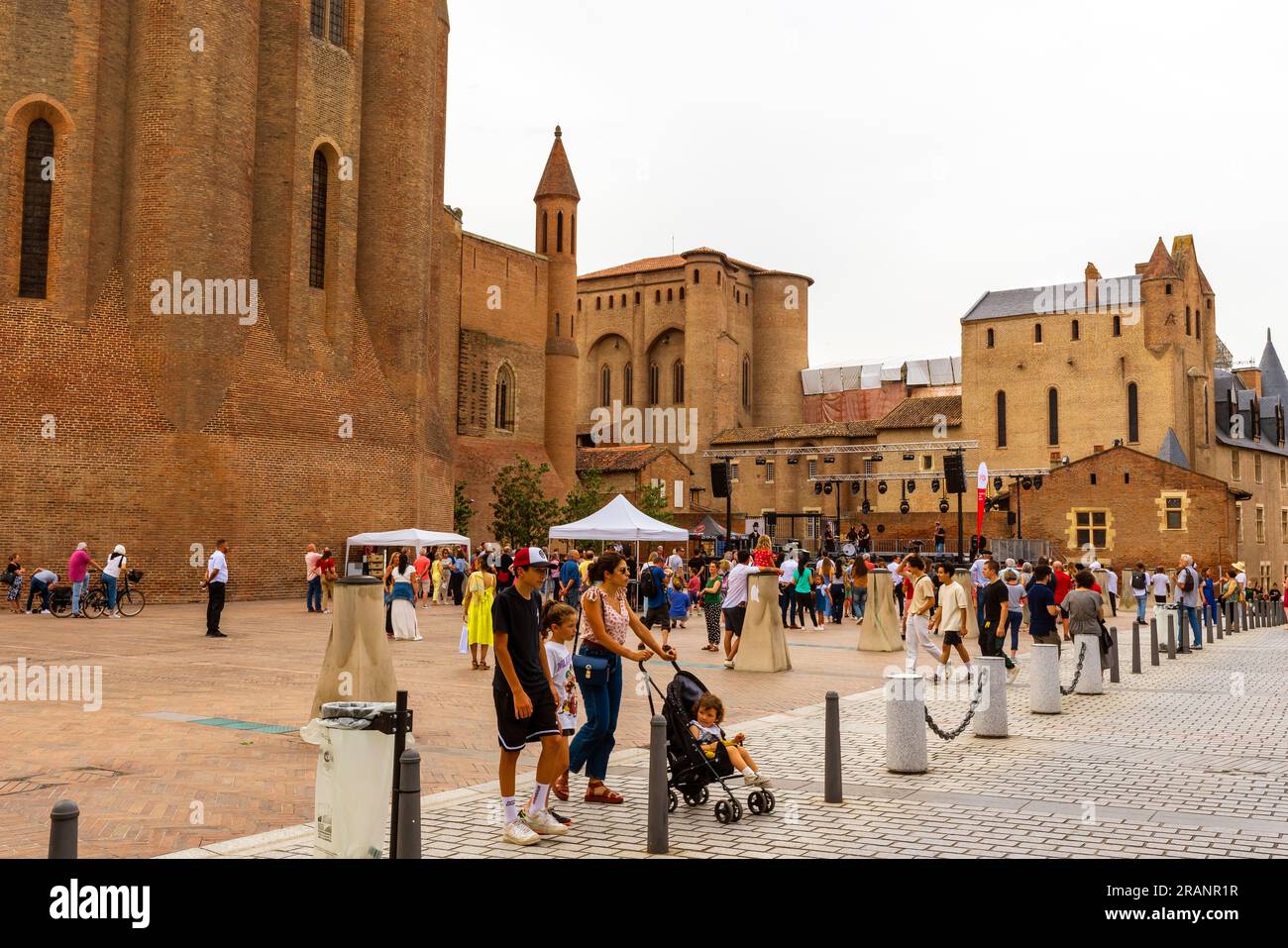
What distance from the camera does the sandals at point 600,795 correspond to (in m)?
7.11

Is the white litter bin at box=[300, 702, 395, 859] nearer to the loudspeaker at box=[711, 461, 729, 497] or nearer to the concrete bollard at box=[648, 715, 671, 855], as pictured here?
the concrete bollard at box=[648, 715, 671, 855]

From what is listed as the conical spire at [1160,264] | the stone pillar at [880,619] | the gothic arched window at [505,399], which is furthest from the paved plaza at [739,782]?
the conical spire at [1160,264]

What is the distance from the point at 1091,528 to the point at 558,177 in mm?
30864

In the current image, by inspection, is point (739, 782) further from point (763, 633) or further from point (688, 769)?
point (763, 633)

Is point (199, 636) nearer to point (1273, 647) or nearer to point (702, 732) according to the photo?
point (702, 732)

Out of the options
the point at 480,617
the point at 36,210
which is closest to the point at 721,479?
the point at 480,617

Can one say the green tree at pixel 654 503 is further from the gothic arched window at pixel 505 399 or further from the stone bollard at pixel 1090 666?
the stone bollard at pixel 1090 666

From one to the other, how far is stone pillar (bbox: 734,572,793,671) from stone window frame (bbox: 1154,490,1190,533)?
38.5m

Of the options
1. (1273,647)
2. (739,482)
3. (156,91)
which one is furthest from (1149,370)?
(156,91)

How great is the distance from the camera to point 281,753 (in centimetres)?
857

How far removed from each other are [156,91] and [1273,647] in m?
29.2

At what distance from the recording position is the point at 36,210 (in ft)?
88.7

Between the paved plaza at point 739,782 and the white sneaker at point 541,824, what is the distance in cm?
10

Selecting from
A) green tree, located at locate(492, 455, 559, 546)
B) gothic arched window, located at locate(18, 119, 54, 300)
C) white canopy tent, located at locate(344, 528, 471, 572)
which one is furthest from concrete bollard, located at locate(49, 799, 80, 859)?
green tree, located at locate(492, 455, 559, 546)
